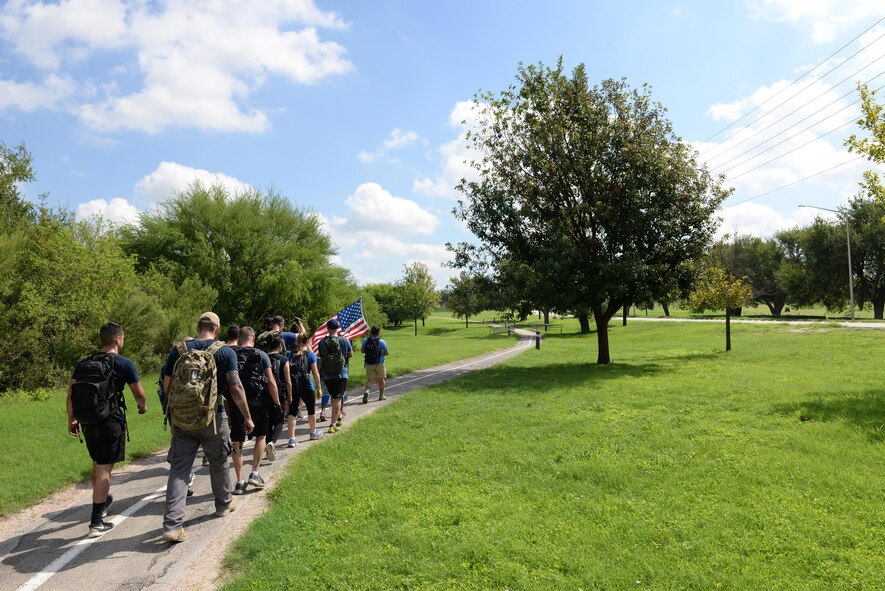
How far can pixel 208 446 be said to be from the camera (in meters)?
5.94

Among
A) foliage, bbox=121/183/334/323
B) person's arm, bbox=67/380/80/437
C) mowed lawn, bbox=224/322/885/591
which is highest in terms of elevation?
foliage, bbox=121/183/334/323

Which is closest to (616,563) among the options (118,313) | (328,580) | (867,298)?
(328,580)

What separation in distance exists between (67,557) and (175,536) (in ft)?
3.23

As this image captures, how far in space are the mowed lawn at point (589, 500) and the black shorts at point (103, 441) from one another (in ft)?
6.08

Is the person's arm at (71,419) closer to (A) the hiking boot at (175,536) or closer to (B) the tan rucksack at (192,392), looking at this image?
(B) the tan rucksack at (192,392)

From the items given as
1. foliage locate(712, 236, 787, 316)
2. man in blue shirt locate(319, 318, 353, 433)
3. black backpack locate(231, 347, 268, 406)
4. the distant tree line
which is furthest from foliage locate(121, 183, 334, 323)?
foliage locate(712, 236, 787, 316)

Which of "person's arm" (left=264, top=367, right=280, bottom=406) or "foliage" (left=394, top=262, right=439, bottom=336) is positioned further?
"foliage" (left=394, top=262, right=439, bottom=336)

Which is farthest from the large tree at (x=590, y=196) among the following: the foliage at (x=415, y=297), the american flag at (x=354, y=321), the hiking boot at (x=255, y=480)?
the foliage at (x=415, y=297)

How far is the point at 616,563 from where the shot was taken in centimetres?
462

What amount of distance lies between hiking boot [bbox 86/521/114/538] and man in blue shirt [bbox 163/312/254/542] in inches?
33.5

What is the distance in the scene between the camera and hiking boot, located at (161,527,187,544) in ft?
17.5

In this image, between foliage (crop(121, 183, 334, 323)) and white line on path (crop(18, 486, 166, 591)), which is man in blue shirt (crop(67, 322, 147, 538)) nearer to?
white line on path (crop(18, 486, 166, 591))

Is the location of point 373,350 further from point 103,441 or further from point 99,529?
point 99,529

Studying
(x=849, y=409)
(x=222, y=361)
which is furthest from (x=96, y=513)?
(x=849, y=409)
